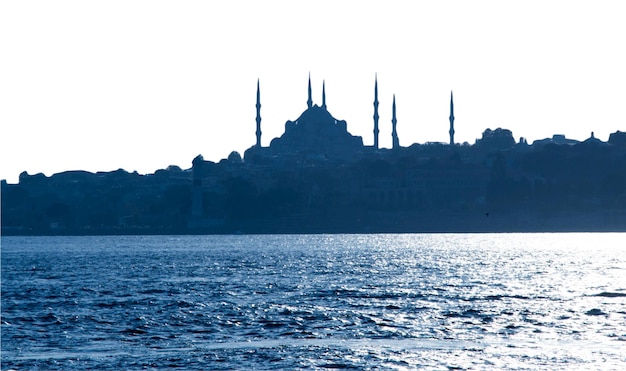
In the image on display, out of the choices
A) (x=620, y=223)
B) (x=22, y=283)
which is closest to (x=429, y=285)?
(x=22, y=283)

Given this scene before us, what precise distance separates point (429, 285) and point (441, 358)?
96.0 ft

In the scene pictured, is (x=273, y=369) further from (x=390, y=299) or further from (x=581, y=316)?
(x=390, y=299)

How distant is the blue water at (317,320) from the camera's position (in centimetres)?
3231

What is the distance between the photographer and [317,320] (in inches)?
1651

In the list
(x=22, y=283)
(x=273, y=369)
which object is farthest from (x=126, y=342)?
(x=22, y=283)

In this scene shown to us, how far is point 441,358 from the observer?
32.2 m

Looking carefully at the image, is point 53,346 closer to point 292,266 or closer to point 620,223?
point 292,266

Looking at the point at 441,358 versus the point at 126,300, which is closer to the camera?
the point at 441,358

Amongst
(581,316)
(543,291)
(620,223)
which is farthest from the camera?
(620,223)

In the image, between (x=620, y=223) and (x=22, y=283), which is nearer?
(x=22, y=283)

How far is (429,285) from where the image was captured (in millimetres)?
61438

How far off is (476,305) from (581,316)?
585cm

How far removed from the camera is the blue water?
106 ft

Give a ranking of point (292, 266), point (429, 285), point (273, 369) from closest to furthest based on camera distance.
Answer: point (273, 369) < point (429, 285) < point (292, 266)
